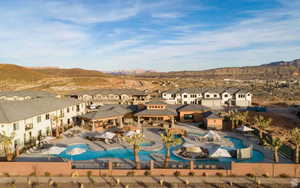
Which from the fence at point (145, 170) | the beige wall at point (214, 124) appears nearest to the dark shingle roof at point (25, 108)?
the fence at point (145, 170)

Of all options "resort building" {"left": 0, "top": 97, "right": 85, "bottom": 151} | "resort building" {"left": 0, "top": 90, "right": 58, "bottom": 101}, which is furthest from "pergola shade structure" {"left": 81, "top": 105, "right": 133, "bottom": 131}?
"resort building" {"left": 0, "top": 90, "right": 58, "bottom": 101}

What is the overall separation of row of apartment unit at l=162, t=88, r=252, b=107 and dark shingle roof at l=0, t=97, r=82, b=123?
3470cm

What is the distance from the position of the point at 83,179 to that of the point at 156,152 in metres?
10.5

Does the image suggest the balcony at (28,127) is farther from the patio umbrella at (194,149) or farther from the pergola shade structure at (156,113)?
the patio umbrella at (194,149)

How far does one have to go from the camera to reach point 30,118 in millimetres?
31250

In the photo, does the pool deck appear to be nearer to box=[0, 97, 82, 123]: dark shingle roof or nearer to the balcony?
the balcony

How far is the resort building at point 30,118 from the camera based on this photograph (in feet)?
91.4

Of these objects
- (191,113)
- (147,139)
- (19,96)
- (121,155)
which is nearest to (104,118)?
(147,139)

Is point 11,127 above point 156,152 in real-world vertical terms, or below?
above

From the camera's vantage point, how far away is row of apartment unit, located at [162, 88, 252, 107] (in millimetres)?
63725

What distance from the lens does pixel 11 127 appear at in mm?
27672

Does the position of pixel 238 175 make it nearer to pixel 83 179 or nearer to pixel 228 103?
pixel 83 179

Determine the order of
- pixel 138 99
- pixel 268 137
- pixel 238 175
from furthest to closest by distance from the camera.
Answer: pixel 138 99
pixel 268 137
pixel 238 175

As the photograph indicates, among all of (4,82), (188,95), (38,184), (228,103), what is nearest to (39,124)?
(38,184)
